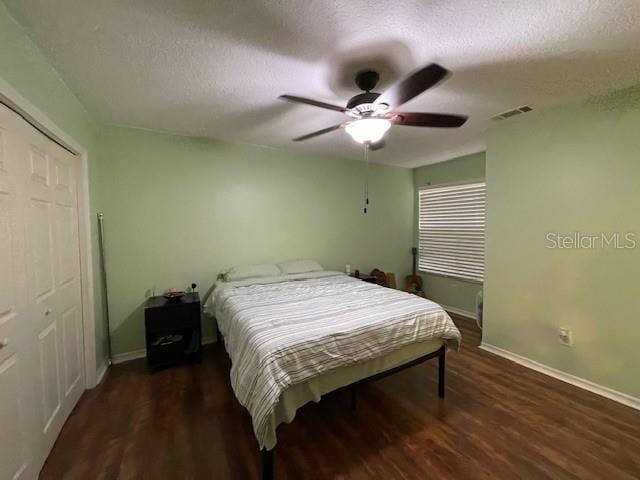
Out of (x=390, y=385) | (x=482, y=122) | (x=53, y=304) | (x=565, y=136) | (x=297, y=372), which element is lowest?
(x=390, y=385)

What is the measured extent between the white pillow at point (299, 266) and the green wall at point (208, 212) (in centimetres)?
19

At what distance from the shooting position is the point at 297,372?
151 cm

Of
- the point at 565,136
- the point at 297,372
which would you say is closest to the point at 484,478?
the point at 297,372

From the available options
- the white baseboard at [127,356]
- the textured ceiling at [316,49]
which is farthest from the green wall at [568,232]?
the white baseboard at [127,356]

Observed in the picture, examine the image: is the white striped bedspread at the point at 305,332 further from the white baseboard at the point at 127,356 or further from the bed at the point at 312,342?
the white baseboard at the point at 127,356

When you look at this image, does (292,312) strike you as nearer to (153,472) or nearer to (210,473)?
(210,473)

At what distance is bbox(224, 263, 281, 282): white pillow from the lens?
320 centimetres

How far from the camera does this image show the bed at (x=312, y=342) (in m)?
1.46

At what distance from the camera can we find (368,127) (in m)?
1.81

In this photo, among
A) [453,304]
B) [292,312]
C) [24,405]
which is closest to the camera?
[24,405]

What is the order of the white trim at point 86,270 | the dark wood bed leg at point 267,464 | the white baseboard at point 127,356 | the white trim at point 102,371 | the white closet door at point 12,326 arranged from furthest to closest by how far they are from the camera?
the white baseboard at point 127,356
the white trim at point 102,371
the white trim at point 86,270
the dark wood bed leg at point 267,464
the white closet door at point 12,326

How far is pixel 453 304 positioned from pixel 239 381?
382 centimetres

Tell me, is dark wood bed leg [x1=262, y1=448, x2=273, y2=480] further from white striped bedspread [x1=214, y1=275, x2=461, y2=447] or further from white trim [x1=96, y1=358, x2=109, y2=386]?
white trim [x1=96, y1=358, x2=109, y2=386]

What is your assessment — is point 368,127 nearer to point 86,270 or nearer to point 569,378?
point 86,270
